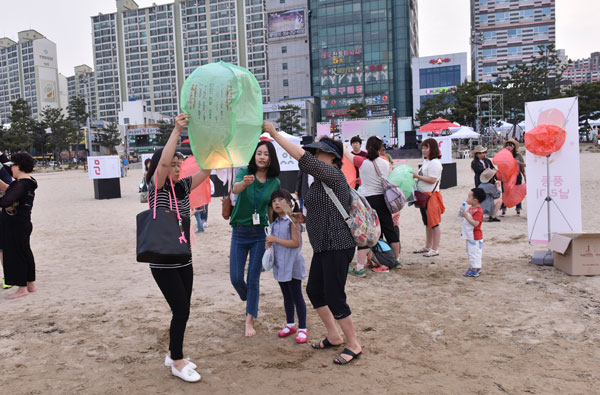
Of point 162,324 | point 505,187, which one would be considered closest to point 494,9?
point 505,187

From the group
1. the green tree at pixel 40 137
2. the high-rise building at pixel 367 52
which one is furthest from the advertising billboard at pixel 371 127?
the green tree at pixel 40 137

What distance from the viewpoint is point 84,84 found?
14650cm

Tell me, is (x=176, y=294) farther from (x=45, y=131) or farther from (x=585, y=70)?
(x=585, y=70)

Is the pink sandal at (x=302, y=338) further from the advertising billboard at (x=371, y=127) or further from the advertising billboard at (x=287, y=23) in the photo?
the advertising billboard at (x=287, y=23)

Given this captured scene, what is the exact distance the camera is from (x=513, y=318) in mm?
3914

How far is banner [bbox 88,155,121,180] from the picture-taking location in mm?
16031

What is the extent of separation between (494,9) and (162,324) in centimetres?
11243

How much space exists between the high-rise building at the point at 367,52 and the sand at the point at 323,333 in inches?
2827

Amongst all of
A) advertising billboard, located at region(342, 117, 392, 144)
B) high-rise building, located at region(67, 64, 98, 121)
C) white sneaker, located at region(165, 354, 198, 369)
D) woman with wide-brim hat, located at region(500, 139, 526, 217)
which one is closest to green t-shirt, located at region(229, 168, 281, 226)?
white sneaker, located at region(165, 354, 198, 369)

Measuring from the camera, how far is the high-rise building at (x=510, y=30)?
314ft

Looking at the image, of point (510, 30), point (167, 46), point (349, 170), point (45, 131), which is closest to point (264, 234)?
point (349, 170)

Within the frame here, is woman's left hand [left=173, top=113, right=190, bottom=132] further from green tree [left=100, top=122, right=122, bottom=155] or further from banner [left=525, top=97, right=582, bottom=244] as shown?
green tree [left=100, top=122, right=122, bottom=155]

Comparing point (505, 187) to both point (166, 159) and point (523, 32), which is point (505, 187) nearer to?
point (166, 159)

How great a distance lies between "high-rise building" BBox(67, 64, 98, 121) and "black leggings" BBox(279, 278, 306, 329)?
141060mm
